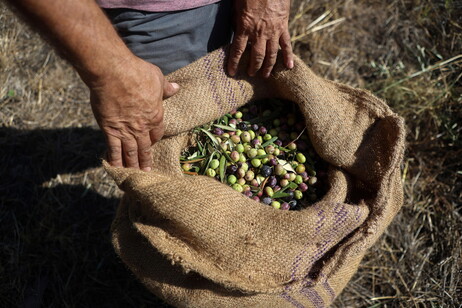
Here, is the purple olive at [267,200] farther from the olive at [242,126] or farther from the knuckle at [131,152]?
the knuckle at [131,152]

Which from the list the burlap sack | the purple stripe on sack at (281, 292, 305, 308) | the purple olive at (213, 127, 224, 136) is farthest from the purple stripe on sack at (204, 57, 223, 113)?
the purple stripe on sack at (281, 292, 305, 308)

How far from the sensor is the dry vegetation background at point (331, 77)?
260 centimetres

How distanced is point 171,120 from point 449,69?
8.55 feet

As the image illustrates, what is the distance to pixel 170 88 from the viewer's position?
1.66m

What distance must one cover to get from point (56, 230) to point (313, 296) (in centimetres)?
189

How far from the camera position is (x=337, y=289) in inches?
71.7

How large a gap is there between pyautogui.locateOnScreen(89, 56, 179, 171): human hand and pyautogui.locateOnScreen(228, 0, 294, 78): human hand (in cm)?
38

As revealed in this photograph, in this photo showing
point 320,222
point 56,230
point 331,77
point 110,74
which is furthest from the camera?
point 331,77

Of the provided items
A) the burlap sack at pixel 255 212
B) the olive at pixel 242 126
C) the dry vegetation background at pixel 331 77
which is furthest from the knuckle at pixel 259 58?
the dry vegetation background at pixel 331 77

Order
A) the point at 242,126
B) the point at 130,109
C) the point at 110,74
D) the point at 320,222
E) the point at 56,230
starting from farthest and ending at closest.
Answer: the point at 56,230 → the point at 242,126 → the point at 320,222 → the point at 130,109 → the point at 110,74

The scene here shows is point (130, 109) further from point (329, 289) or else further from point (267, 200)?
point (329, 289)

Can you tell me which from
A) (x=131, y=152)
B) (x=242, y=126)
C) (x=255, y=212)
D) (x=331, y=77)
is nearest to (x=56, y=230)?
(x=131, y=152)

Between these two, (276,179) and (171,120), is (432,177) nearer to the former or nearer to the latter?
(276,179)

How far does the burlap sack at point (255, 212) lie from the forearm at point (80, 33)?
0.45m
